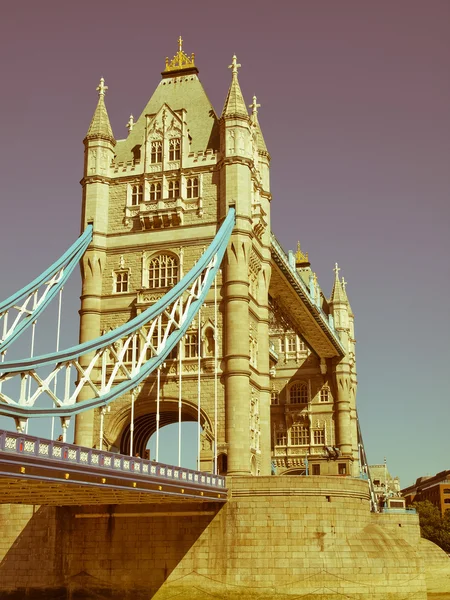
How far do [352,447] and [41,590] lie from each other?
39198 millimetres

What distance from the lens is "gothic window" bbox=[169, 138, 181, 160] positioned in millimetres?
49031

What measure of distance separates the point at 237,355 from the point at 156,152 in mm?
14157

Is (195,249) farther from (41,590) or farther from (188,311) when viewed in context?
(41,590)

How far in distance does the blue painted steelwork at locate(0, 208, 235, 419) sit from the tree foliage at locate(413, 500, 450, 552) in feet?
167

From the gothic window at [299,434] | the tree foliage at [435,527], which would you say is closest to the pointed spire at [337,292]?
the gothic window at [299,434]

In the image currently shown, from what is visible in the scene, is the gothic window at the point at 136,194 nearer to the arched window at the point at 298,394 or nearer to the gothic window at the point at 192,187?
the gothic window at the point at 192,187

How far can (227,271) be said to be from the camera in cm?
4503

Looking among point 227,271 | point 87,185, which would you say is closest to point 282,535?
point 227,271

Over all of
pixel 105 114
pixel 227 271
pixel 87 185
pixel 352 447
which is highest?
pixel 105 114

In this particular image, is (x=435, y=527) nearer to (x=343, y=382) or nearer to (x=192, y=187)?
(x=343, y=382)

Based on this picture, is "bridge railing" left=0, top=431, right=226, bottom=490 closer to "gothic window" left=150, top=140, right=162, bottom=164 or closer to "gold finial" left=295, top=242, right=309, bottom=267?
"gothic window" left=150, top=140, right=162, bottom=164

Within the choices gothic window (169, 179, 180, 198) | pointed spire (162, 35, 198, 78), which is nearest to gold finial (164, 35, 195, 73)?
pointed spire (162, 35, 198, 78)

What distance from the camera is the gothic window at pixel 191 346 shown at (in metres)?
45.0

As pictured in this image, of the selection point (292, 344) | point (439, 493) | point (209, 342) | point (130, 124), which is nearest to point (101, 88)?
point (130, 124)
